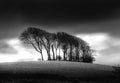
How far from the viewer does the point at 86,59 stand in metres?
57.2
